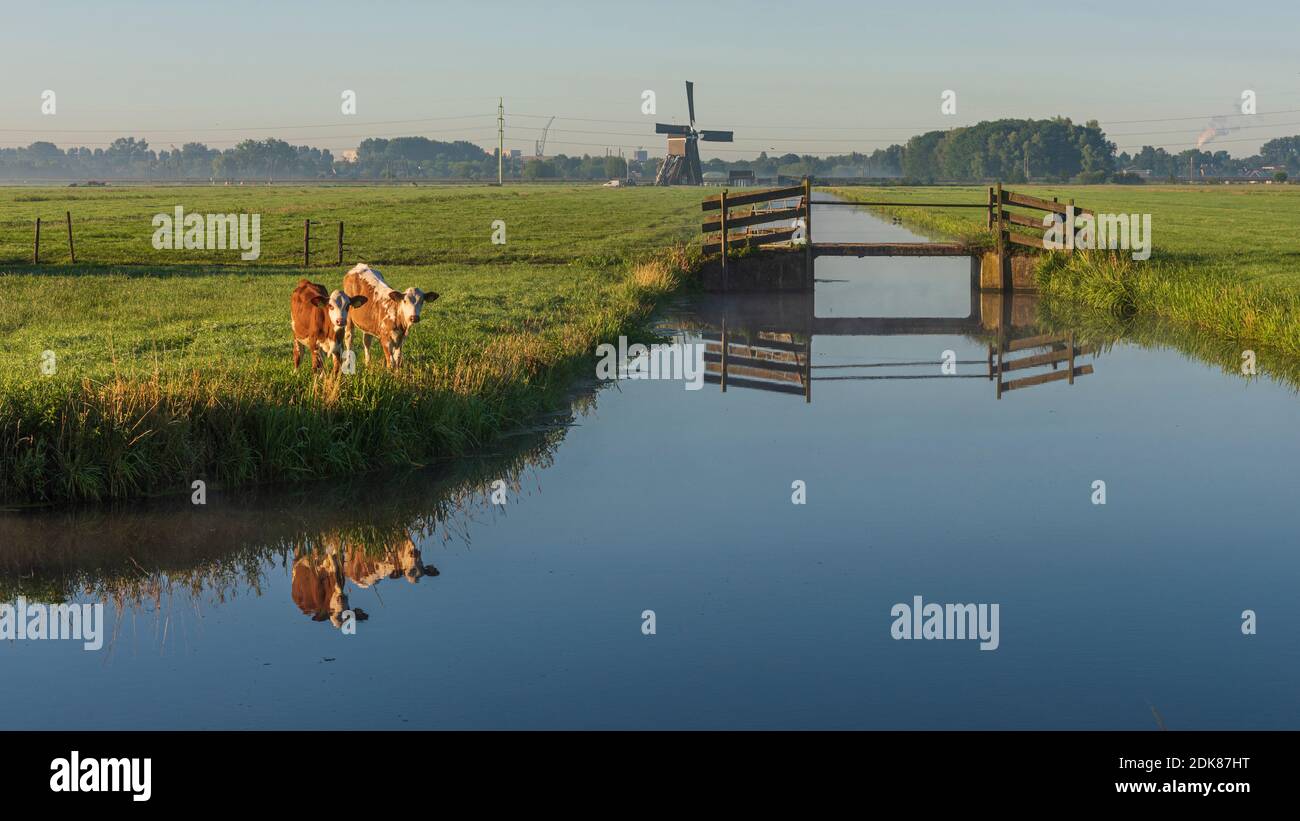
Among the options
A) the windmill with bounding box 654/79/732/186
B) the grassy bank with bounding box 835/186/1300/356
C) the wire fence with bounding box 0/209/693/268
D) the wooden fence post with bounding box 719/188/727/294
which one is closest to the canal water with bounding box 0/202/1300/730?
the grassy bank with bounding box 835/186/1300/356

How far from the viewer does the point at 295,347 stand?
60.6ft

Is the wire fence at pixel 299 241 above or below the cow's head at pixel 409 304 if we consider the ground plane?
above

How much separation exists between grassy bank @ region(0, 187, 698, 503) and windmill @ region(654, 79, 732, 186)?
146 metres

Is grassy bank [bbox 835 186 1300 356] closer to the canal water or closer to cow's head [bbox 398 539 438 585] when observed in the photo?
the canal water

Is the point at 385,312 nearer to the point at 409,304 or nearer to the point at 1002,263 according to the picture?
the point at 409,304

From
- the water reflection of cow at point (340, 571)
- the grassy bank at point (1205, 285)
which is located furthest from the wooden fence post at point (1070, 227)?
the water reflection of cow at point (340, 571)

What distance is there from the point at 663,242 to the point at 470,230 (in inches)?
508

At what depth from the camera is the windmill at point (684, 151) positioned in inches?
7293

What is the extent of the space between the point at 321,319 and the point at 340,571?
270 inches

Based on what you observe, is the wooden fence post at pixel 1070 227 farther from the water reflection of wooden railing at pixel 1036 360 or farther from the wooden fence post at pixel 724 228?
the wooden fence post at pixel 724 228

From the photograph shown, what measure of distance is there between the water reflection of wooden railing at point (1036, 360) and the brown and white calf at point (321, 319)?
9.10 m

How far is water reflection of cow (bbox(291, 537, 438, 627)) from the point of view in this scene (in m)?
10.1

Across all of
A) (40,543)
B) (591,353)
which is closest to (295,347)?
(591,353)
